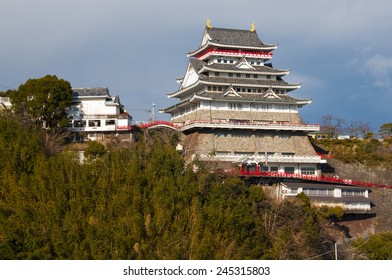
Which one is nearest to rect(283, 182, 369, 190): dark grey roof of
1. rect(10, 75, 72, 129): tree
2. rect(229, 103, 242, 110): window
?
rect(229, 103, 242, 110): window

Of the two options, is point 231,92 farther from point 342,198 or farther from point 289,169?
point 342,198

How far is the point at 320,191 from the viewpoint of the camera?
42438mm

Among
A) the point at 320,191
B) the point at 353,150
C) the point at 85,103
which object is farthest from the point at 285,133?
the point at 85,103

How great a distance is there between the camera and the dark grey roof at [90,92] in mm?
47178

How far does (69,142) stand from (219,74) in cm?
1336

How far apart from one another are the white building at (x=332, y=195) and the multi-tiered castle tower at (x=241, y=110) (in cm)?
319

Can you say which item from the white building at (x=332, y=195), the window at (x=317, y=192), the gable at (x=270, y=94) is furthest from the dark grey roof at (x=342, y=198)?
the gable at (x=270, y=94)

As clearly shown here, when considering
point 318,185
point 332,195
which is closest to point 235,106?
point 318,185

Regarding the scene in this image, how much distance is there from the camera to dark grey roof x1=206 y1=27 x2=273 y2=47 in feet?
166

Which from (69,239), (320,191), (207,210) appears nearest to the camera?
(69,239)

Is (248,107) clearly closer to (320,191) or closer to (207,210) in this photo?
(320,191)

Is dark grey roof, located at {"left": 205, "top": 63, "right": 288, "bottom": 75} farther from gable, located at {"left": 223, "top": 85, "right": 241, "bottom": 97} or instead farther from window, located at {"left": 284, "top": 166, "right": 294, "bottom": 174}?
window, located at {"left": 284, "top": 166, "right": 294, "bottom": 174}

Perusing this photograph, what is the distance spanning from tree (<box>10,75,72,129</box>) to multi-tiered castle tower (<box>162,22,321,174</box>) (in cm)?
959

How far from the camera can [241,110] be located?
155 feet
